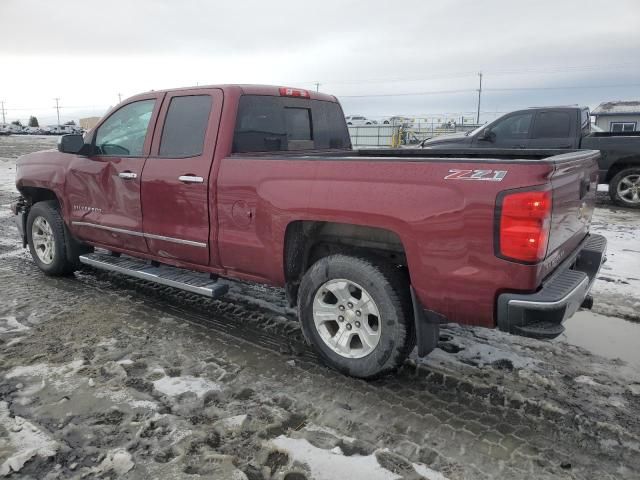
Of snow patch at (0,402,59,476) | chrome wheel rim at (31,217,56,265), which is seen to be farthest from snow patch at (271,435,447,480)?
chrome wheel rim at (31,217,56,265)

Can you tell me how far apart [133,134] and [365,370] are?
3064mm

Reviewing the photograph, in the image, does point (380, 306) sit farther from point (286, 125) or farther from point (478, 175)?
point (286, 125)

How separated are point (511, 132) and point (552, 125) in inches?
30.7

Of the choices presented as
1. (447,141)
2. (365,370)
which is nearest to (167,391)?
(365,370)

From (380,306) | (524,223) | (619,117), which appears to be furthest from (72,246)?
(619,117)

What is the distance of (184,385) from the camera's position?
3.23m

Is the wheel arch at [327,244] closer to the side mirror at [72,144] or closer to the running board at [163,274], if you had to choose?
the running board at [163,274]

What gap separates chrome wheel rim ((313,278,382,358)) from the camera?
Answer: 3.27 metres

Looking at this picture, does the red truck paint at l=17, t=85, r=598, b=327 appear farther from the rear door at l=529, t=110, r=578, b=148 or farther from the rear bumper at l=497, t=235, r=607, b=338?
the rear door at l=529, t=110, r=578, b=148

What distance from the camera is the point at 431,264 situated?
9.47 feet

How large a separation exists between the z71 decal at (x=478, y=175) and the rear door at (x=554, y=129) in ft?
26.5

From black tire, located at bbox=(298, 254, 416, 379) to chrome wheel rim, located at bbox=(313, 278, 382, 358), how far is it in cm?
4

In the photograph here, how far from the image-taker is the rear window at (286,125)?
4051mm

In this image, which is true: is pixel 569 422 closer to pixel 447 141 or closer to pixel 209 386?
pixel 209 386
